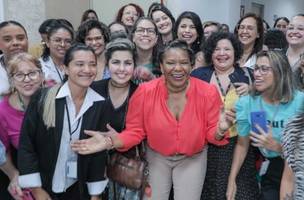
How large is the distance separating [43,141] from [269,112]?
5.01 ft

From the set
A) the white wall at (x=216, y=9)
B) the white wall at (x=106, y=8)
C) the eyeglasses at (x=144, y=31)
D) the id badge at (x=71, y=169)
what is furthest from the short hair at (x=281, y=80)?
the white wall at (x=216, y=9)

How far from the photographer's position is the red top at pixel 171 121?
279 cm

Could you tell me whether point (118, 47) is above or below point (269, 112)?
above

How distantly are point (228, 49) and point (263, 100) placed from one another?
74 centimetres

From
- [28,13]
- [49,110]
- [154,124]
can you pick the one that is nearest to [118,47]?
[154,124]

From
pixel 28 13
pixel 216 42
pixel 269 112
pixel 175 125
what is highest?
pixel 28 13

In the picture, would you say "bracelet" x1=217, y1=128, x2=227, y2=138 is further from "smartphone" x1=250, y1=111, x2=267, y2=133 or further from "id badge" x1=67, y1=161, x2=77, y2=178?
"id badge" x1=67, y1=161, x2=77, y2=178

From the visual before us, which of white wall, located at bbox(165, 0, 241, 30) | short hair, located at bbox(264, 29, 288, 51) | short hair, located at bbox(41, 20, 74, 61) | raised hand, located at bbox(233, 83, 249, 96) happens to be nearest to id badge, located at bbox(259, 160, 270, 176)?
raised hand, located at bbox(233, 83, 249, 96)

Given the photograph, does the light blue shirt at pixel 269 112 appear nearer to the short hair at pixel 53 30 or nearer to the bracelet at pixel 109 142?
the bracelet at pixel 109 142

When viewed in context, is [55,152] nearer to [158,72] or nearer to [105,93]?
[105,93]

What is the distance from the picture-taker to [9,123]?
2.67 m

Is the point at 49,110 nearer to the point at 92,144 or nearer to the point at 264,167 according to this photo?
the point at 92,144

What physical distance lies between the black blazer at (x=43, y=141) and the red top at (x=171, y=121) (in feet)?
1.03

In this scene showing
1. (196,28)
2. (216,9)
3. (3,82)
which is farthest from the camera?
(216,9)
